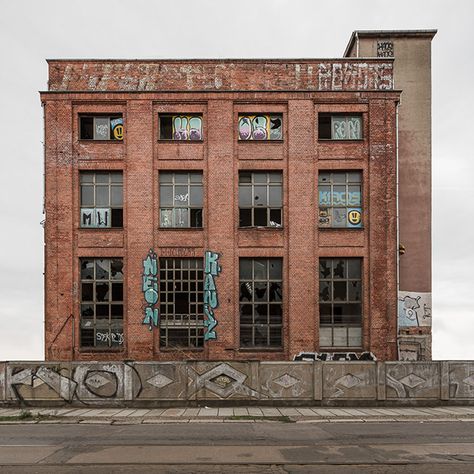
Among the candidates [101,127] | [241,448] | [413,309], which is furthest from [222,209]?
[241,448]

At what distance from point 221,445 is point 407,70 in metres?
22.0

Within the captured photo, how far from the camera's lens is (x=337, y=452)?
1084 cm

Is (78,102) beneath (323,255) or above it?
above

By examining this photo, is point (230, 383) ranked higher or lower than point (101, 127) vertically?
lower

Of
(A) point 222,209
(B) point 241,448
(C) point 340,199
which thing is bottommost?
(B) point 241,448

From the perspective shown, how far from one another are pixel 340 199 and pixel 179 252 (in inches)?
321

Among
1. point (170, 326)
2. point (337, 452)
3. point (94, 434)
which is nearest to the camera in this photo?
point (337, 452)

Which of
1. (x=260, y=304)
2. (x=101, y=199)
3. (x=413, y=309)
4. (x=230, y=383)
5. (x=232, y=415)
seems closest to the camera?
(x=232, y=415)

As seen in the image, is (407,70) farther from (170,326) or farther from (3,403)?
(3,403)

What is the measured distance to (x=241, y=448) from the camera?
11.2 meters

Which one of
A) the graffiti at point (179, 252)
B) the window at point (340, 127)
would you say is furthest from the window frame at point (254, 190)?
the window at point (340, 127)

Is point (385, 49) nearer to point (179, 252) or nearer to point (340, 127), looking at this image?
point (340, 127)

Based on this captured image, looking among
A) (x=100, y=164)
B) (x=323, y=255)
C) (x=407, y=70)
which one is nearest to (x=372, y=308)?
(x=323, y=255)

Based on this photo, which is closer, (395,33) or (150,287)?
(150,287)
